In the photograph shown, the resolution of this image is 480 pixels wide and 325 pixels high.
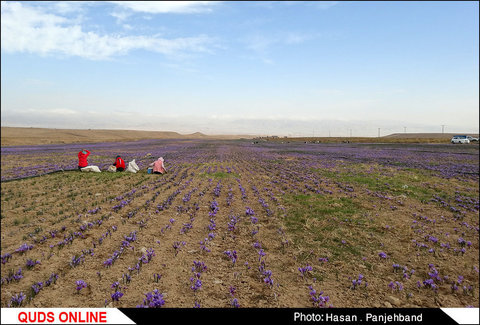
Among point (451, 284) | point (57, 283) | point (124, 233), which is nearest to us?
point (57, 283)

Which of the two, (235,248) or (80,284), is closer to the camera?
(80,284)

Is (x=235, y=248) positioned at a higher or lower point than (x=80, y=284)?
lower

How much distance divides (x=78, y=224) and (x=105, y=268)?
3.52 meters

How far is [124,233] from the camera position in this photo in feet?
24.6

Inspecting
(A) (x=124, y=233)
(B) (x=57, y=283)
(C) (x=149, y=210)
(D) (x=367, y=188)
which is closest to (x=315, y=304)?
(B) (x=57, y=283)

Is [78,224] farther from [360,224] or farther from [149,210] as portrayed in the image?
[360,224]

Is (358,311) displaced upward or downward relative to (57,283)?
upward

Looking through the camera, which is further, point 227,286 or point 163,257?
point 163,257

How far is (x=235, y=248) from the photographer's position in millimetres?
6777

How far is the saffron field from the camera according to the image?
4633mm

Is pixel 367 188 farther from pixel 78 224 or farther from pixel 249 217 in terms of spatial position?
pixel 78 224

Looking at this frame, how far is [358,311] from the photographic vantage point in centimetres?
363

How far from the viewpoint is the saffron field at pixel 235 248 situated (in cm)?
463

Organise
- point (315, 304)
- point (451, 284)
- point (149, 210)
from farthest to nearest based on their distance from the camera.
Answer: point (149, 210) < point (451, 284) < point (315, 304)
